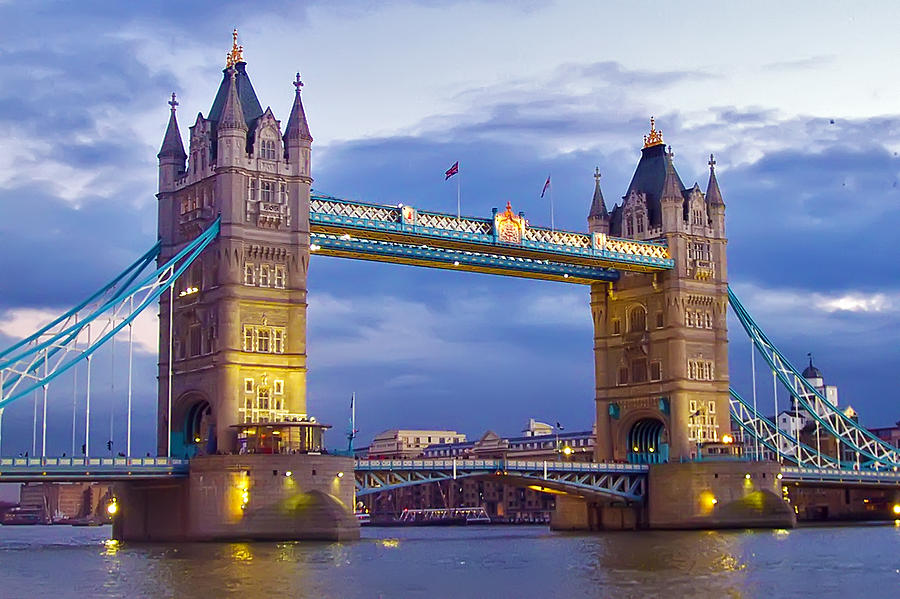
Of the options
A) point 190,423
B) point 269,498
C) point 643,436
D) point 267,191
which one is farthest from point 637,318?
point 269,498

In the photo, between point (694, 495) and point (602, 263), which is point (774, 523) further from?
point (602, 263)

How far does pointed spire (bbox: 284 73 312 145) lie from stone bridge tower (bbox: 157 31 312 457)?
7 cm

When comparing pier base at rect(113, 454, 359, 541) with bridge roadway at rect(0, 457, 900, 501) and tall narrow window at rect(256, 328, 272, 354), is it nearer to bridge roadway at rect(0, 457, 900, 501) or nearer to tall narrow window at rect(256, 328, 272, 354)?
bridge roadway at rect(0, 457, 900, 501)

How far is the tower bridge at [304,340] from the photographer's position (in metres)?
91.9

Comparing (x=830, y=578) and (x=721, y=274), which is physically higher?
(x=721, y=274)

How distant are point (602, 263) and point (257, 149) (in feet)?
105

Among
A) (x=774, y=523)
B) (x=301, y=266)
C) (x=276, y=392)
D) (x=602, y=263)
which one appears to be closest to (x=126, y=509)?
(x=276, y=392)

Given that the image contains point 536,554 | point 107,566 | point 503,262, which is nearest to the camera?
point 107,566

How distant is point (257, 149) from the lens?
98.8 meters

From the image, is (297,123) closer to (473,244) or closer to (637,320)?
(473,244)

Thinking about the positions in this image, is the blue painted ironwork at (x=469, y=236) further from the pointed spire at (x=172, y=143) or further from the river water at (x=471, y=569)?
the river water at (x=471, y=569)

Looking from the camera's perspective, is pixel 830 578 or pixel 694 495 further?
pixel 694 495

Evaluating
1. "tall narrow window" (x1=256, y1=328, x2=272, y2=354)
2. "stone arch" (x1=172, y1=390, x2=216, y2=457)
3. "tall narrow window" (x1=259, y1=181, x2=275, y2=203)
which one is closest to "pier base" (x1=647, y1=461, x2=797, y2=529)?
"tall narrow window" (x1=256, y1=328, x2=272, y2=354)

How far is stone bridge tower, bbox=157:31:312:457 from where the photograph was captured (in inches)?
3799
